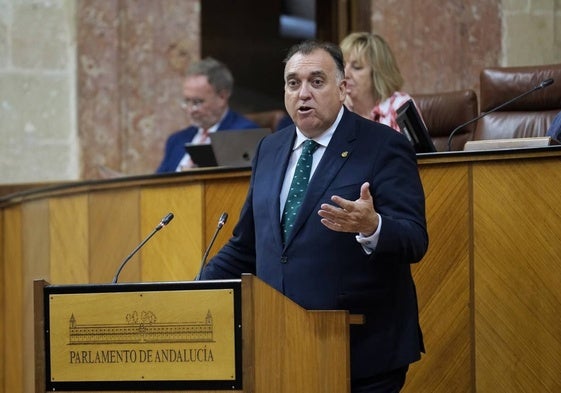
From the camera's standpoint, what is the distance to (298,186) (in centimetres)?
367

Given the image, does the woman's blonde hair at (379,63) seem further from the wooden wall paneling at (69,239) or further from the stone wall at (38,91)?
the stone wall at (38,91)

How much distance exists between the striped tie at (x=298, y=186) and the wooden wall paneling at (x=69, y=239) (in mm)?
1927

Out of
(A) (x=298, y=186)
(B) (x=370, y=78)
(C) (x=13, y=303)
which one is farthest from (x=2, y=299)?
(A) (x=298, y=186)

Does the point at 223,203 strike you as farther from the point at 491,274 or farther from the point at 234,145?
the point at 491,274

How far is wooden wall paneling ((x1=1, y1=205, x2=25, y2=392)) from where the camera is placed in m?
5.78

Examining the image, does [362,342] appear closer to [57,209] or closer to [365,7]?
[57,209]

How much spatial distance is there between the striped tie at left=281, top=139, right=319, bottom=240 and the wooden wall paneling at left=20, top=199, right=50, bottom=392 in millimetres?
2211

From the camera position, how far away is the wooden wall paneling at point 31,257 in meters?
5.60

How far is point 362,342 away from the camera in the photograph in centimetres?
347

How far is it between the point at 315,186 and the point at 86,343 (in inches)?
30.9

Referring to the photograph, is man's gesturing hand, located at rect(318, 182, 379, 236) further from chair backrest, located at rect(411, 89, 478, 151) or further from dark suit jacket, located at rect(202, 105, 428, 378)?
chair backrest, located at rect(411, 89, 478, 151)

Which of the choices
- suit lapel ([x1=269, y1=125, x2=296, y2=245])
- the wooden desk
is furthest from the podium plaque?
the wooden desk

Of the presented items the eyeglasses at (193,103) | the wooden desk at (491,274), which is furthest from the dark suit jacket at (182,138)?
the wooden desk at (491,274)

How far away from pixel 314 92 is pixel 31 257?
2450 millimetres
